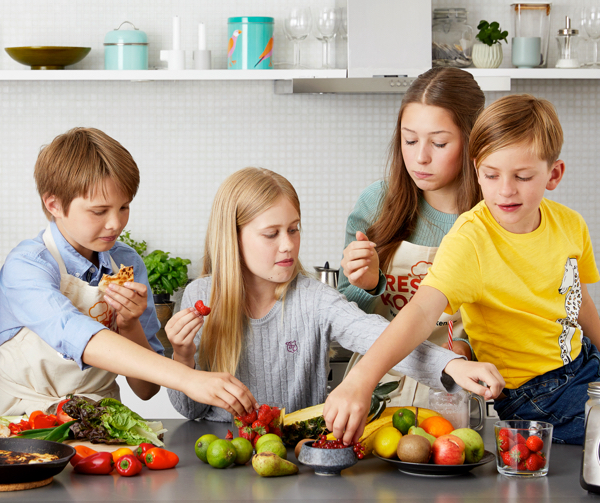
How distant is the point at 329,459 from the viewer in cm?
110

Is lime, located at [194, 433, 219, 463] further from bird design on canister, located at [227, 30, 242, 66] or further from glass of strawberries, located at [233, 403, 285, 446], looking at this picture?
bird design on canister, located at [227, 30, 242, 66]

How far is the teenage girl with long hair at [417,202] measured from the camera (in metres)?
1.62

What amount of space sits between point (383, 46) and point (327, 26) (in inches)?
11.1


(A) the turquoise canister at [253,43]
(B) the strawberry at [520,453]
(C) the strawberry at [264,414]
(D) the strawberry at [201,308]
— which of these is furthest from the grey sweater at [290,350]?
(A) the turquoise canister at [253,43]

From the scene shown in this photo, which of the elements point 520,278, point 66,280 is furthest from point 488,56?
point 66,280

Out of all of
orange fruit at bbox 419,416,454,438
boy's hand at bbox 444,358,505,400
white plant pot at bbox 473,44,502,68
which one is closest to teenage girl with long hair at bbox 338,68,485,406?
boy's hand at bbox 444,358,505,400

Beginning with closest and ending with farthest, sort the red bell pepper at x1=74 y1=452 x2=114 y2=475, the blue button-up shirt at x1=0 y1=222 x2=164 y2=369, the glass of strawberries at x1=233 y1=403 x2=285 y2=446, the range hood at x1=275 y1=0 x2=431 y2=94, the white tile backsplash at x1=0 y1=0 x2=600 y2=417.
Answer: the red bell pepper at x1=74 y1=452 x2=114 y2=475 < the glass of strawberries at x1=233 y1=403 x2=285 y2=446 < the blue button-up shirt at x1=0 y1=222 x2=164 y2=369 < the range hood at x1=275 y1=0 x2=431 y2=94 < the white tile backsplash at x1=0 y1=0 x2=600 y2=417

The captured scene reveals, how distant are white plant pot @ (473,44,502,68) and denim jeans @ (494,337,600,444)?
1805 millimetres

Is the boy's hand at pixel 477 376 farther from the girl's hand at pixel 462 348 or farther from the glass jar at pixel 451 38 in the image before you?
the glass jar at pixel 451 38

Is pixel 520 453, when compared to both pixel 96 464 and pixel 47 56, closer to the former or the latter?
pixel 96 464

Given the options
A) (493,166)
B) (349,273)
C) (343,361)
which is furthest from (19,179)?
(493,166)

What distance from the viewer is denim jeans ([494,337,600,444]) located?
1379mm

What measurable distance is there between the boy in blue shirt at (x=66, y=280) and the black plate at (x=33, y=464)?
0.25 metres

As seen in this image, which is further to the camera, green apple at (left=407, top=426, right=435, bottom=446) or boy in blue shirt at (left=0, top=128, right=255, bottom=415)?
boy in blue shirt at (left=0, top=128, right=255, bottom=415)
